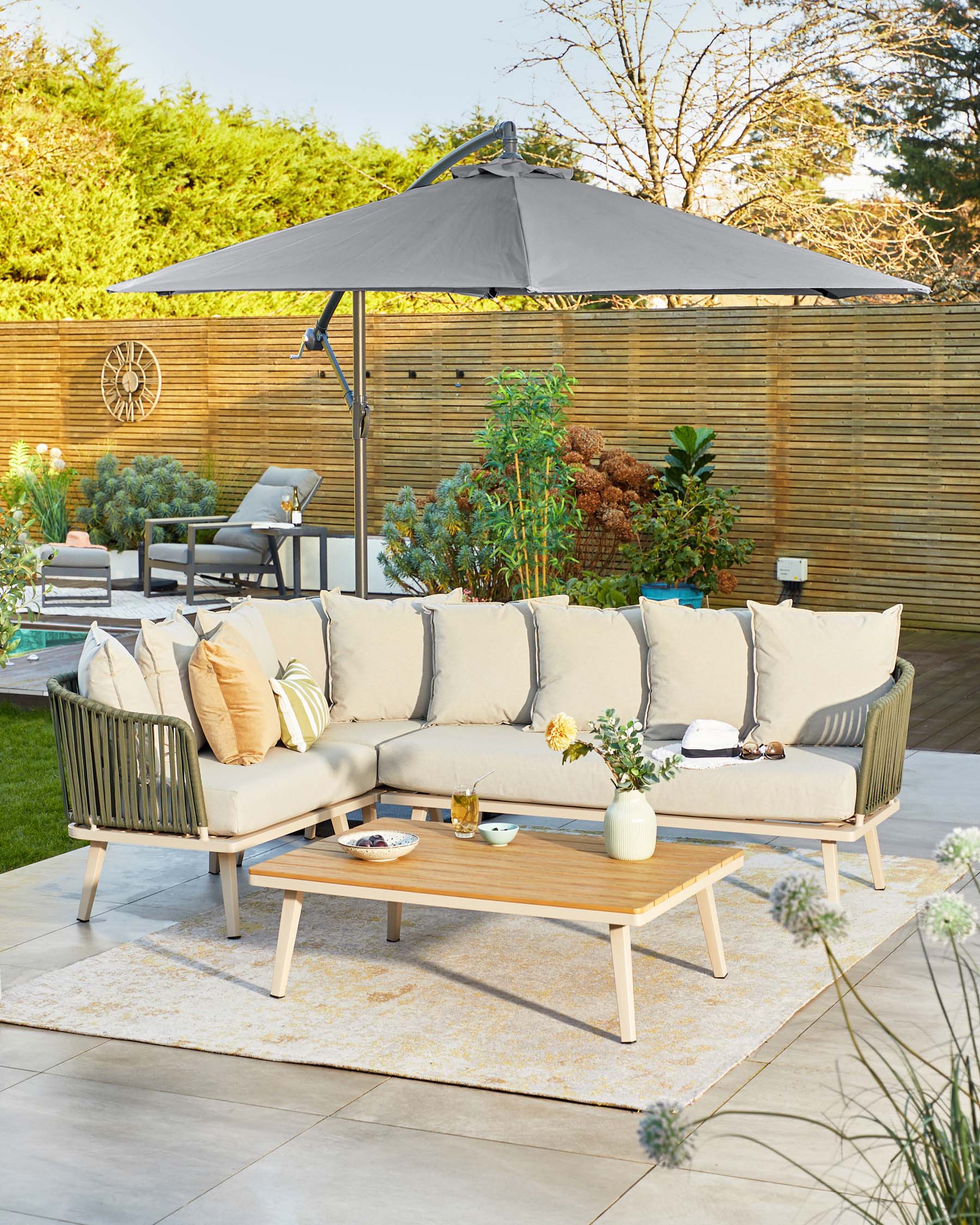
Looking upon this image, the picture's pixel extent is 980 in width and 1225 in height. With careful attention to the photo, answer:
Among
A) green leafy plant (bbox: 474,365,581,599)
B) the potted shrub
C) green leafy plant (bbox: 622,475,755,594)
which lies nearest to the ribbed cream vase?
green leafy plant (bbox: 474,365,581,599)

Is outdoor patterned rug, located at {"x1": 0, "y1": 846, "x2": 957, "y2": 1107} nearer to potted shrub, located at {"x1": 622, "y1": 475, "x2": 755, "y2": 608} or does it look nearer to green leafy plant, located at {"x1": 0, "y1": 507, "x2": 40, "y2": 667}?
green leafy plant, located at {"x1": 0, "y1": 507, "x2": 40, "y2": 667}

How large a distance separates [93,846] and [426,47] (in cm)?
2315

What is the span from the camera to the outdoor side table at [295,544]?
39.7ft

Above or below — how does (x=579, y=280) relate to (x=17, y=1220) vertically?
above

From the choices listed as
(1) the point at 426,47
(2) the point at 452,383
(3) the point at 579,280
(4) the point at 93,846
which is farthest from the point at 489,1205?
(1) the point at 426,47

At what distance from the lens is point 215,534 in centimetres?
1316

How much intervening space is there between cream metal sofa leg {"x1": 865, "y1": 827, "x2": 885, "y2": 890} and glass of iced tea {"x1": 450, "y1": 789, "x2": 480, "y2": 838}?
1.39 meters

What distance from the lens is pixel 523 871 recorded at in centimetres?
420

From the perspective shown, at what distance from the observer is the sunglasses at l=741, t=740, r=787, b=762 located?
5.06 meters

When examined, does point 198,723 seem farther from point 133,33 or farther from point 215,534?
point 133,33

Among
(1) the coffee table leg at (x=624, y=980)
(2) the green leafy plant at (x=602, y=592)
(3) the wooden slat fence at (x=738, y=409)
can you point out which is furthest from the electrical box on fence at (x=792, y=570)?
(1) the coffee table leg at (x=624, y=980)

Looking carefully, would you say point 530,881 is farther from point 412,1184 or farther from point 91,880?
point 91,880

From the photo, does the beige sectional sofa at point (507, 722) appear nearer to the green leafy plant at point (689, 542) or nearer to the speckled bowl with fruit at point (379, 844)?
the speckled bowl with fruit at point (379, 844)

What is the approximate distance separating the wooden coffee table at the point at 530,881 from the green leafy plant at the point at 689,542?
6.16 meters
